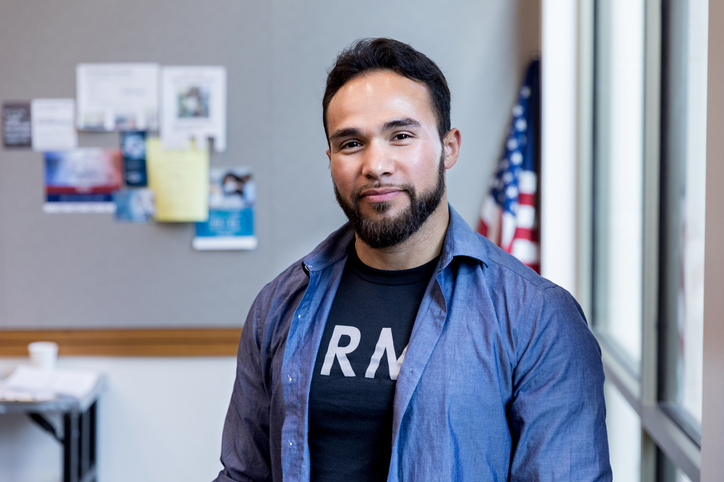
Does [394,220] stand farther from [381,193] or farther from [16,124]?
[16,124]

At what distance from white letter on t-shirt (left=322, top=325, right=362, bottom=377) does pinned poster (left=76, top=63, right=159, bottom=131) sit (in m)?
1.58

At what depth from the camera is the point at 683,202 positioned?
1.55 meters

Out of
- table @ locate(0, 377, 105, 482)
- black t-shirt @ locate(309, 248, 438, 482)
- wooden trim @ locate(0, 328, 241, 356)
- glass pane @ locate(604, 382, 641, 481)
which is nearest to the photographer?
black t-shirt @ locate(309, 248, 438, 482)

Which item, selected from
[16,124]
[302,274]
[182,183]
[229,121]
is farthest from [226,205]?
[302,274]

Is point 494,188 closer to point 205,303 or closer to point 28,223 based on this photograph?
point 205,303

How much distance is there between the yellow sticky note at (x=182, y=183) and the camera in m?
2.45

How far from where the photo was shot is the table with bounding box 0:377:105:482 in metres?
2.13

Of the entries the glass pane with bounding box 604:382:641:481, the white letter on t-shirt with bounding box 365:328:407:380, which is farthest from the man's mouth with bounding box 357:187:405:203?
the glass pane with bounding box 604:382:641:481

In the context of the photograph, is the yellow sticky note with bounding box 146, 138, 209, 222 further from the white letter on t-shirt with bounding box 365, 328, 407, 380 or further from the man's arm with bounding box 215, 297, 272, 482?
the white letter on t-shirt with bounding box 365, 328, 407, 380

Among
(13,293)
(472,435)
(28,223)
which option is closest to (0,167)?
(28,223)

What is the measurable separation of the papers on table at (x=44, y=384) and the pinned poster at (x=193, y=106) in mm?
900

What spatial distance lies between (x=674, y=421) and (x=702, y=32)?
2.95ft

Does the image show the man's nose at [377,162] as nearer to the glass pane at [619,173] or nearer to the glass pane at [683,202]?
the glass pane at [683,202]

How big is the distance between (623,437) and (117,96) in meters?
2.12
